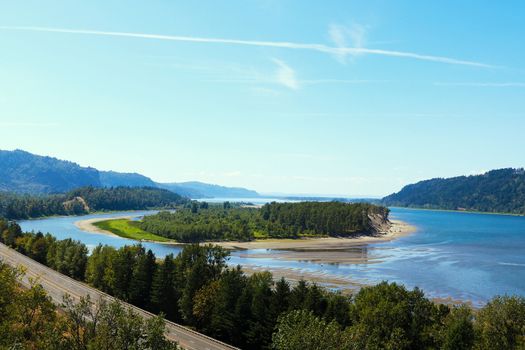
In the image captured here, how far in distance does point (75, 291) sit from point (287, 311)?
4694 centimetres

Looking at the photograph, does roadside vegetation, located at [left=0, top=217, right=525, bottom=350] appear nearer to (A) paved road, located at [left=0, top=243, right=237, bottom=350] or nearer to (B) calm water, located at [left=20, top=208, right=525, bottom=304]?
(A) paved road, located at [left=0, top=243, right=237, bottom=350]

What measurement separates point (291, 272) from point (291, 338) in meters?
96.8

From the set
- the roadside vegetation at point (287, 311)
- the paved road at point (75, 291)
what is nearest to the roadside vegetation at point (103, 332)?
the roadside vegetation at point (287, 311)

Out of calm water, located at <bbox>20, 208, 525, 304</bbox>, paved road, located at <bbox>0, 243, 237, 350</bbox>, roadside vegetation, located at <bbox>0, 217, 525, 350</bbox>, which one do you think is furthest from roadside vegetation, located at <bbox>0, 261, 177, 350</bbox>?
calm water, located at <bbox>20, 208, 525, 304</bbox>

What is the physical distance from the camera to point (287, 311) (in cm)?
6134

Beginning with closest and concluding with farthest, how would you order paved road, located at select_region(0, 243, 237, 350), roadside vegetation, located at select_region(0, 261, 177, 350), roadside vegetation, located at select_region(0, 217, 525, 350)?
roadside vegetation, located at select_region(0, 261, 177, 350)
roadside vegetation, located at select_region(0, 217, 525, 350)
paved road, located at select_region(0, 243, 237, 350)

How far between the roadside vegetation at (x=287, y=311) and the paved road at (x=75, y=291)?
12.3 ft

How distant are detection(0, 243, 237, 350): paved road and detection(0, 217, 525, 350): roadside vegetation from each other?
375 centimetres

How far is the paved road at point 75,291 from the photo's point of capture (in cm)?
6047

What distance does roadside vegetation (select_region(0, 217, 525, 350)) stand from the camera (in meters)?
45.2

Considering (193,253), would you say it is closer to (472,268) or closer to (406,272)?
(406,272)

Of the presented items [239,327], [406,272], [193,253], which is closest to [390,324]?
[239,327]

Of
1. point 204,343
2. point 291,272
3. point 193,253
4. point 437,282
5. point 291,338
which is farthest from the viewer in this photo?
point 291,272

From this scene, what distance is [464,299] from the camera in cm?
10075
